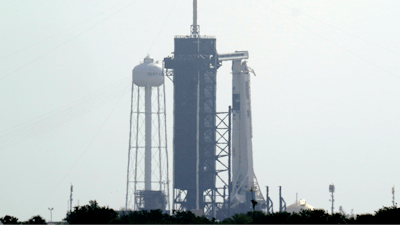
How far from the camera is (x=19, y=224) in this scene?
140000mm

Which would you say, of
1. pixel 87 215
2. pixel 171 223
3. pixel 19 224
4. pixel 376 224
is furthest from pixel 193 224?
pixel 376 224

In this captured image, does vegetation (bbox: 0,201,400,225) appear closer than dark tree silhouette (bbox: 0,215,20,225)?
Yes

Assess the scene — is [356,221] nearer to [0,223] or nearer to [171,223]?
[171,223]

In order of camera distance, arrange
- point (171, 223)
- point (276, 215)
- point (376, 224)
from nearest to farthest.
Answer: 1. point (376, 224)
2. point (276, 215)
3. point (171, 223)

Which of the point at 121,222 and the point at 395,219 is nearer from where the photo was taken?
the point at 395,219

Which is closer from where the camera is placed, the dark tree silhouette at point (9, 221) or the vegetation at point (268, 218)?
the vegetation at point (268, 218)

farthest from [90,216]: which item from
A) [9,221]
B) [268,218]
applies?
[268,218]

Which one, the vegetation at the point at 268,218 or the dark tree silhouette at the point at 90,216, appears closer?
the vegetation at the point at 268,218

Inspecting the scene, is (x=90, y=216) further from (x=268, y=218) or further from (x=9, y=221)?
(x=268, y=218)

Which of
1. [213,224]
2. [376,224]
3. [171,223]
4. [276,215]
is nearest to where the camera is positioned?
[376,224]

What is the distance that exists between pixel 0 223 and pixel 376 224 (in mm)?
53274

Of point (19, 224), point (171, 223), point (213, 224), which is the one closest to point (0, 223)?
point (19, 224)

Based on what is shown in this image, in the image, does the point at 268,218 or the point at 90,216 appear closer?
the point at 268,218

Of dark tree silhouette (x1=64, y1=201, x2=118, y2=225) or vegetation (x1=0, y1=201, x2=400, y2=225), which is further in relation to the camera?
dark tree silhouette (x1=64, y1=201, x2=118, y2=225)
